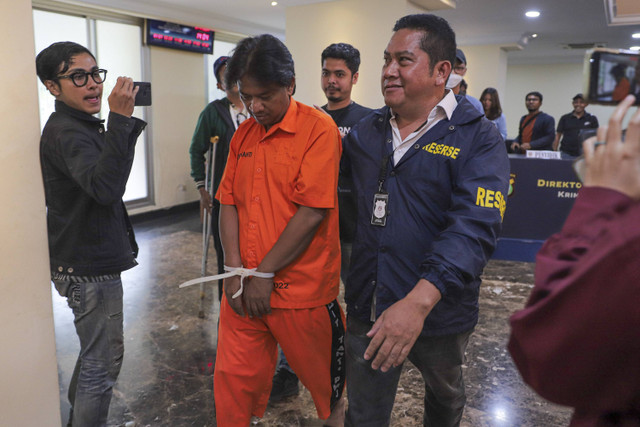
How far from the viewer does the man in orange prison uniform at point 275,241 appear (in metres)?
1.66

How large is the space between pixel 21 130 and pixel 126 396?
1.58m

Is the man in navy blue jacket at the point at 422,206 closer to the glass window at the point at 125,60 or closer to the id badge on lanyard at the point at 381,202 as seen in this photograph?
the id badge on lanyard at the point at 381,202

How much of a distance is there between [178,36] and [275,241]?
5.99m

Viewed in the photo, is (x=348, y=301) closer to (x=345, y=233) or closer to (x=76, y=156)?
(x=345, y=233)

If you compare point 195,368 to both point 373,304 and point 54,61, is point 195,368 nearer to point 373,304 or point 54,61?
point 373,304

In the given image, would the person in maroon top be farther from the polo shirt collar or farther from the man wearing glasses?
the man wearing glasses

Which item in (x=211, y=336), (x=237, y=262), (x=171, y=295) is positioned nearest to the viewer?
(x=237, y=262)

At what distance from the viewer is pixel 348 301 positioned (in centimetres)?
170

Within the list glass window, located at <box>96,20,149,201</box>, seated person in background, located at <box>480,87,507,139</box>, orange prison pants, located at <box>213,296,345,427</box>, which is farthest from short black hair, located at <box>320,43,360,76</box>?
glass window, located at <box>96,20,149,201</box>

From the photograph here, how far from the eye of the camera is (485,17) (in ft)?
24.2

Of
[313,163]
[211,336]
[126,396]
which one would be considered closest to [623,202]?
[313,163]

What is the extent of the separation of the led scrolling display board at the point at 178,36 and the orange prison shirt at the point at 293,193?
18.0 feet

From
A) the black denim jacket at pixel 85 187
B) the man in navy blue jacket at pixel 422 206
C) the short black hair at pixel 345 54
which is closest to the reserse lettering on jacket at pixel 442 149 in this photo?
the man in navy blue jacket at pixel 422 206

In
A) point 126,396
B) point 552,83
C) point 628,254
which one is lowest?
point 126,396
